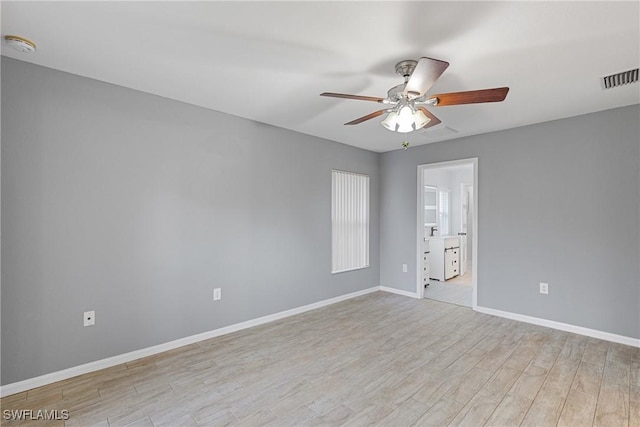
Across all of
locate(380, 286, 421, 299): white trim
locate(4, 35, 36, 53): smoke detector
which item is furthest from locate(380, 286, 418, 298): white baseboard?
locate(4, 35, 36, 53): smoke detector

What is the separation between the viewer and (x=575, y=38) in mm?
1908

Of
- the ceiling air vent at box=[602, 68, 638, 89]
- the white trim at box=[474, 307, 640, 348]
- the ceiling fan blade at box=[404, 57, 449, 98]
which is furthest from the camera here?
the white trim at box=[474, 307, 640, 348]

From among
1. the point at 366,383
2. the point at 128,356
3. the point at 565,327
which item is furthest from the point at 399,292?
the point at 128,356

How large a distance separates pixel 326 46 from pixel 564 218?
10.8 feet

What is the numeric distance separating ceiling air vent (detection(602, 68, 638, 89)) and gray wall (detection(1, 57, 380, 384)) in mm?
3092

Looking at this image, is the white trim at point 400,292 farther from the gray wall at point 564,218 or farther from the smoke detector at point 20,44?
the smoke detector at point 20,44

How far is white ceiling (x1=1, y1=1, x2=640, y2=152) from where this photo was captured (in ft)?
5.51

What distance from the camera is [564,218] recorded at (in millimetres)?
3428

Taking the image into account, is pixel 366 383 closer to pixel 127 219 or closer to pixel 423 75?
pixel 423 75

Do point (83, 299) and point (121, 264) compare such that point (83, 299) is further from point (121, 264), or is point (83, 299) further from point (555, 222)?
point (555, 222)

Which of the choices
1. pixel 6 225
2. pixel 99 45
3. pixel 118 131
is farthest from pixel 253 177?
pixel 6 225

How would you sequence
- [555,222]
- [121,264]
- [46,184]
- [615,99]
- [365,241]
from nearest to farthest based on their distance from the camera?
1. [46,184]
2. [121,264]
3. [615,99]
4. [555,222]
5. [365,241]

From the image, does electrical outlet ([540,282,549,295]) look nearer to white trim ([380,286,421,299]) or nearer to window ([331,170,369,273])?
white trim ([380,286,421,299])

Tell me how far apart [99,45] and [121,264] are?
1.69 m
